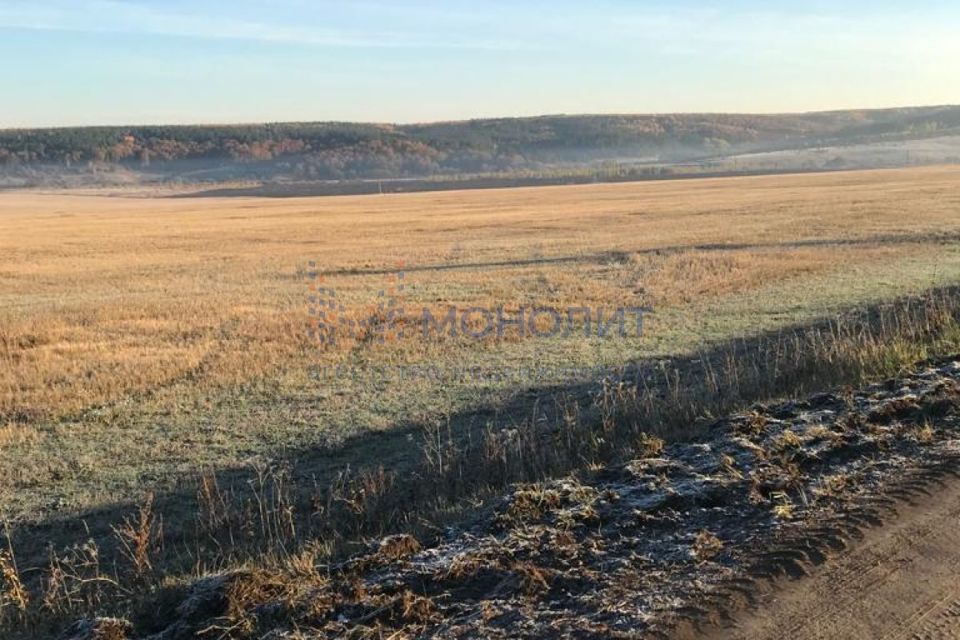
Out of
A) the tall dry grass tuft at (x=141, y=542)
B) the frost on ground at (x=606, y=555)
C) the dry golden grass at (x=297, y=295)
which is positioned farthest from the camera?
the dry golden grass at (x=297, y=295)

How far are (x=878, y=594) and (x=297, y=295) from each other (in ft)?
69.0

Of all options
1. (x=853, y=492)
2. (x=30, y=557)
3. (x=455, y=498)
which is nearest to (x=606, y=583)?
(x=853, y=492)

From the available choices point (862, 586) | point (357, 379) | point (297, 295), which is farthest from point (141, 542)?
point (297, 295)

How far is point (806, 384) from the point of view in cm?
948

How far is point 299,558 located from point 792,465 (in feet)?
10.4

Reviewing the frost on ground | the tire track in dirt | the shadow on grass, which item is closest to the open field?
the shadow on grass

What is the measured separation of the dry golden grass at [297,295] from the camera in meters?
11.6

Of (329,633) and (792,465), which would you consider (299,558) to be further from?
(792,465)

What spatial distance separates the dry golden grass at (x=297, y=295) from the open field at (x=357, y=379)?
0.08 metres

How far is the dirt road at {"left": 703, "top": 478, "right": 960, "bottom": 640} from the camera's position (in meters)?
3.92

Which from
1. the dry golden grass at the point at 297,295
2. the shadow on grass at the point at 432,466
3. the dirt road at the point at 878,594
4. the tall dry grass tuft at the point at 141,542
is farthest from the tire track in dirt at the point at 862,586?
the dry golden grass at the point at 297,295

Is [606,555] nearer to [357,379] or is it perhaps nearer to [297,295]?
[357,379]

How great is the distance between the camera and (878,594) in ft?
13.8

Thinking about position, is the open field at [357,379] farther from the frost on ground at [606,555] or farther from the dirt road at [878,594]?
the dirt road at [878,594]
